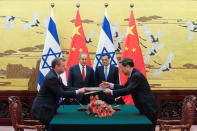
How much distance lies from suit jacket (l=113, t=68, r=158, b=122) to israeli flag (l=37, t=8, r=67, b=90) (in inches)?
102

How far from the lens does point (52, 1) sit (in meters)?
6.31

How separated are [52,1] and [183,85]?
3742mm

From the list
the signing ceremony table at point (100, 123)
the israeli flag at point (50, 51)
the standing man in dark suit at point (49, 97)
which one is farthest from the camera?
the israeli flag at point (50, 51)

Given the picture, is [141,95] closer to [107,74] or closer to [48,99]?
[48,99]

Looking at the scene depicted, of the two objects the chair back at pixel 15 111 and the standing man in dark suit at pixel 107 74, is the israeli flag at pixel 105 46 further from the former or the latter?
the chair back at pixel 15 111

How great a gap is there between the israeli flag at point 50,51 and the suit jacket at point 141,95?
2588 mm

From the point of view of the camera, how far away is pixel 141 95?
3348 millimetres

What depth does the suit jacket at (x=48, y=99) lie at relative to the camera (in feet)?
10.5

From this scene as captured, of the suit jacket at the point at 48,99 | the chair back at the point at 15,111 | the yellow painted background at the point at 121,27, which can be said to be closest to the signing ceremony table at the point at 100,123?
the suit jacket at the point at 48,99

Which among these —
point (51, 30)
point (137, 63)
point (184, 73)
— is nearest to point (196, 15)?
point (184, 73)

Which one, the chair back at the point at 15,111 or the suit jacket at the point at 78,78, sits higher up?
the suit jacket at the point at 78,78

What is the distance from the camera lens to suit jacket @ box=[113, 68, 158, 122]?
3.26 m

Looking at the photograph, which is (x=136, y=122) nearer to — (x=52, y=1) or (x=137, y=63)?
(x=137, y=63)

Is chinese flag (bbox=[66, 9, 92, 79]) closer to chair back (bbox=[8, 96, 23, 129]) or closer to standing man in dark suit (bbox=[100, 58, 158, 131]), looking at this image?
chair back (bbox=[8, 96, 23, 129])
